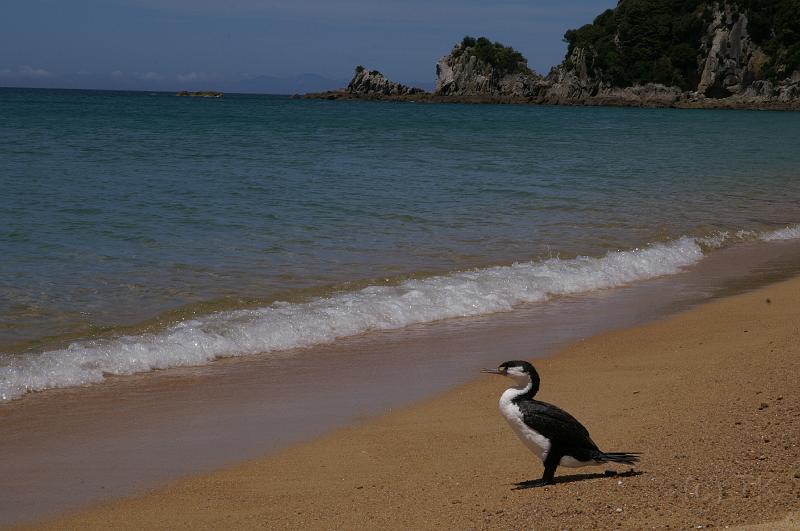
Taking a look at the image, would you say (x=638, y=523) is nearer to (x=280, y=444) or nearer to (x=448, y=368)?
(x=280, y=444)

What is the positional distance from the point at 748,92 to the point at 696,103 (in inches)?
275

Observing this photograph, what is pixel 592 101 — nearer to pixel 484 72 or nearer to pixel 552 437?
pixel 484 72

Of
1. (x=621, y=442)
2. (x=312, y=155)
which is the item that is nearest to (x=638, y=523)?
(x=621, y=442)

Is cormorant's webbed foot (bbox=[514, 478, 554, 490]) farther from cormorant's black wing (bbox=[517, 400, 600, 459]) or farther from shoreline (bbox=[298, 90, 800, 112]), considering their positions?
shoreline (bbox=[298, 90, 800, 112])

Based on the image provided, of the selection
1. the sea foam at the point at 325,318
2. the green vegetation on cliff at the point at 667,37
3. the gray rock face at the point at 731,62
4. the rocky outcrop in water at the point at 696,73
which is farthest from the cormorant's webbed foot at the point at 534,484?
the green vegetation on cliff at the point at 667,37

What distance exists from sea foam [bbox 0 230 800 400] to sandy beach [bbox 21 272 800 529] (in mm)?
2526

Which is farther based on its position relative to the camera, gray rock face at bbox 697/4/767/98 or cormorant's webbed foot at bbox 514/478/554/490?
gray rock face at bbox 697/4/767/98

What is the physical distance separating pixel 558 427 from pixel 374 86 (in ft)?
460

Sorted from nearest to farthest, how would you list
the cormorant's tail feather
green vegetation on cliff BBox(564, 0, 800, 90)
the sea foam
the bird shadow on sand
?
1. the cormorant's tail feather
2. the bird shadow on sand
3. the sea foam
4. green vegetation on cliff BBox(564, 0, 800, 90)

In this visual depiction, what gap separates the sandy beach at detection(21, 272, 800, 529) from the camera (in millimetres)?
4676

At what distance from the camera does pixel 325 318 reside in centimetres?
1005

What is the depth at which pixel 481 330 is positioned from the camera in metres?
10.2

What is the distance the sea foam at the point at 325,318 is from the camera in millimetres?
8219

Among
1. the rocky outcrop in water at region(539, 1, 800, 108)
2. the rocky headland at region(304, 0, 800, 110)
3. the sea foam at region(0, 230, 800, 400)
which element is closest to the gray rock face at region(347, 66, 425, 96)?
the rocky headland at region(304, 0, 800, 110)
